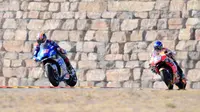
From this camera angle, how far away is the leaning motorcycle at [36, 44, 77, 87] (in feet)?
70.7

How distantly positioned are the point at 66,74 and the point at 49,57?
3.03 feet

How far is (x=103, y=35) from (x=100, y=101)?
10598mm

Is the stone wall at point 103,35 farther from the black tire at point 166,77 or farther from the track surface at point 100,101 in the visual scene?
the track surface at point 100,101

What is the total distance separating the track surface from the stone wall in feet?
23.4

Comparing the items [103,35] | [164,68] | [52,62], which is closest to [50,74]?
[52,62]

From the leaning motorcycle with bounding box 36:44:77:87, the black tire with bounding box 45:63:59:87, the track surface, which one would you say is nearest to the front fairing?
the leaning motorcycle with bounding box 36:44:77:87

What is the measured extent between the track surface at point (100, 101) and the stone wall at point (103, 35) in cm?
714

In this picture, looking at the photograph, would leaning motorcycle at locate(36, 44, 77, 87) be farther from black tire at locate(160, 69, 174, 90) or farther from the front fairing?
black tire at locate(160, 69, 174, 90)

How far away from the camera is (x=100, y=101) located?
1600cm

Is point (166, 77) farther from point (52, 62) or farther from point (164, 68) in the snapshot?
point (52, 62)

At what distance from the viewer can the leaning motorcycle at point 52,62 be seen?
2155cm

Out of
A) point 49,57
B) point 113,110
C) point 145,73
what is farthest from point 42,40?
point 113,110

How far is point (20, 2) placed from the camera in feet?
91.5

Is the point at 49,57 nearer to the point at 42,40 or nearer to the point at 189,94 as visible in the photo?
the point at 42,40
